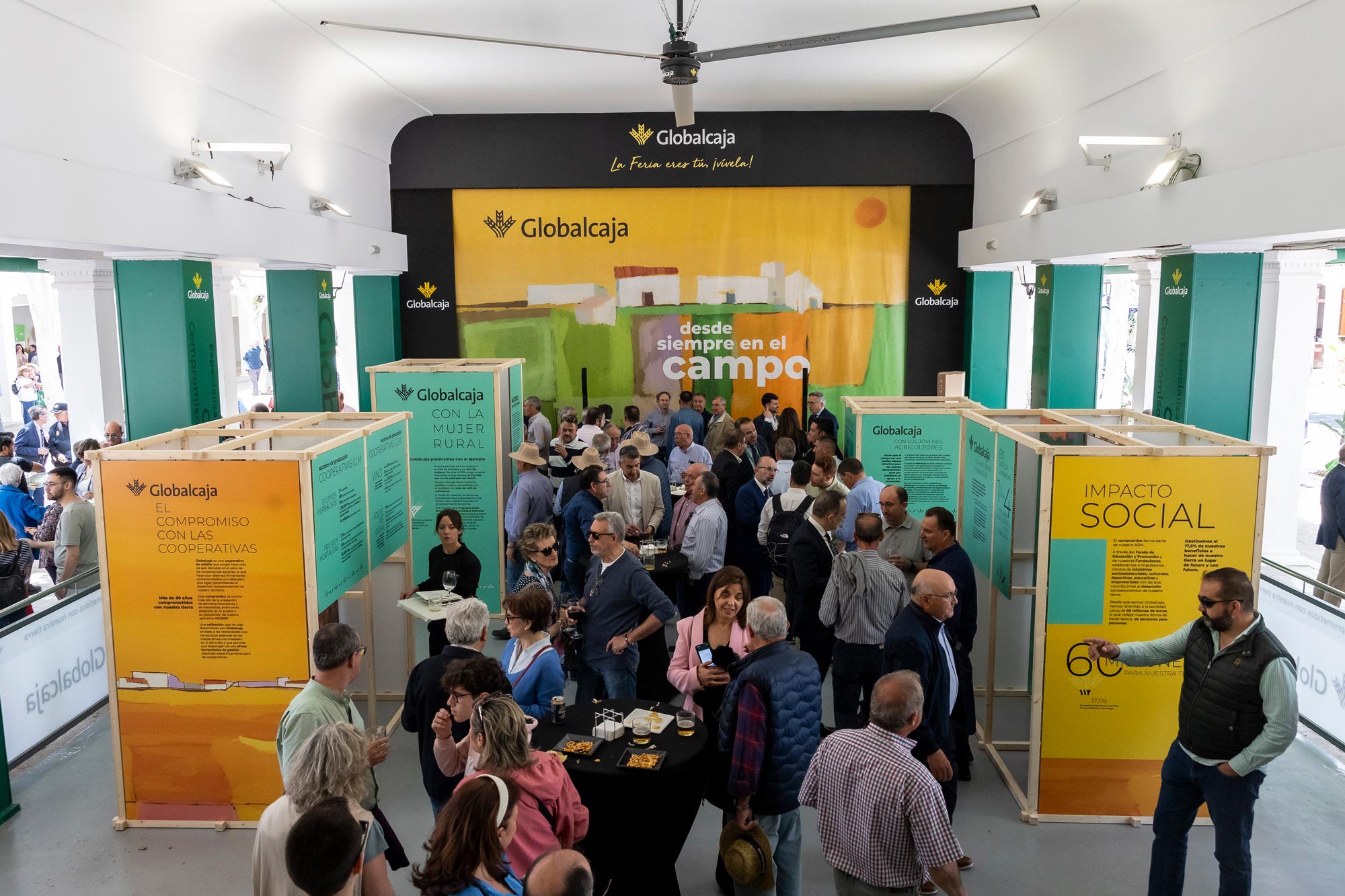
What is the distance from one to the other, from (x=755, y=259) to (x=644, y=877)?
9186 mm

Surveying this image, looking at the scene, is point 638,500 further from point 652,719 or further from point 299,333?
point 299,333

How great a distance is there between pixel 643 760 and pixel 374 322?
9.21 m

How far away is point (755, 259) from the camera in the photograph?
12148 millimetres

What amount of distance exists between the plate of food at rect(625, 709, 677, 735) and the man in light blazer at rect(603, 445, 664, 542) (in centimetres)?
299

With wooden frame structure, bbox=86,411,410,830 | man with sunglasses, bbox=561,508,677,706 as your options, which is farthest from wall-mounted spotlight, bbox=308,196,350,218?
man with sunglasses, bbox=561,508,677,706

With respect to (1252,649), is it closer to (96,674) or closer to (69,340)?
(96,674)

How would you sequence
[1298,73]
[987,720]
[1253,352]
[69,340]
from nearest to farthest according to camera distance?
[1298,73], [987,720], [1253,352], [69,340]

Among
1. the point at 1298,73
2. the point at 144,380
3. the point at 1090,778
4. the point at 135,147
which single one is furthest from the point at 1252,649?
the point at 144,380

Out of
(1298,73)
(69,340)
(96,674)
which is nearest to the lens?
(1298,73)

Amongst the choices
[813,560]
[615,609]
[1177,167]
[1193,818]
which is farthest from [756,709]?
[1177,167]

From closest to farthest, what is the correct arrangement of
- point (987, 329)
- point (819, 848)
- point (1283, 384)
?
point (819, 848), point (1283, 384), point (987, 329)

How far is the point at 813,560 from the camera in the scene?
18.0 feet

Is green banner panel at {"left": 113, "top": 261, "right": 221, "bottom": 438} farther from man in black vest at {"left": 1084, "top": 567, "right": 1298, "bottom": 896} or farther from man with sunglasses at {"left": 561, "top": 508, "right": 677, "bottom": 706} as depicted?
man in black vest at {"left": 1084, "top": 567, "right": 1298, "bottom": 896}

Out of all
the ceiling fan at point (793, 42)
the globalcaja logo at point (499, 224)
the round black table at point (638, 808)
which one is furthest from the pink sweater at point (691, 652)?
the globalcaja logo at point (499, 224)
